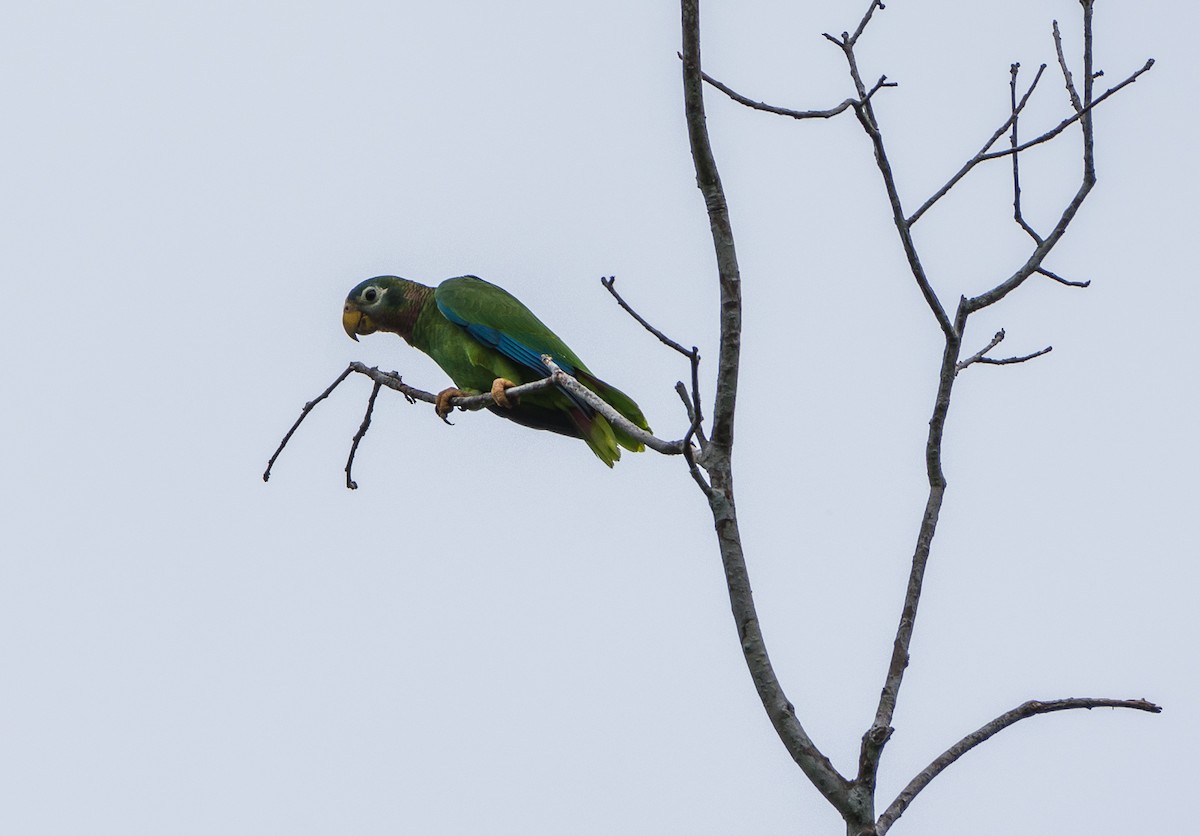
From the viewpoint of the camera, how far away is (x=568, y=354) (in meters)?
8.17

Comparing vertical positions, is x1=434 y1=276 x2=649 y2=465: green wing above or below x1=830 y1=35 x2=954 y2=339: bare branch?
above

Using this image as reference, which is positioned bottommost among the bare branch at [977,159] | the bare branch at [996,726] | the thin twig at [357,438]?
the bare branch at [996,726]

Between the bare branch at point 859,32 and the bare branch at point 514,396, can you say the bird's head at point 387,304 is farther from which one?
the bare branch at point 859,32

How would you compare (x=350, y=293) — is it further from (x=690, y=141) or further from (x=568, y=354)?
(x=690, y=141)

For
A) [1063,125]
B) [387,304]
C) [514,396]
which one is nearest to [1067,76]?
[1063,125]

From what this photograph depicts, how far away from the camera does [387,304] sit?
8867mm

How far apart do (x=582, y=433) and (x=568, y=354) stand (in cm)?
88

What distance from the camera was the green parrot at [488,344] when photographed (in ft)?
24.0

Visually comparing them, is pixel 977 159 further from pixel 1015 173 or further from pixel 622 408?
pixel 622 408

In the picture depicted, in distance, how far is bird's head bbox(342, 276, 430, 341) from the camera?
8.84m

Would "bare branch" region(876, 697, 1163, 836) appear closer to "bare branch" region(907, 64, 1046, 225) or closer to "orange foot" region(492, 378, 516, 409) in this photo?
"bare branch" region(907, 64, 1046, 225)

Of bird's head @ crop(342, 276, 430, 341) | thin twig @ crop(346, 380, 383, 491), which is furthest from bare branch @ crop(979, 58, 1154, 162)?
bird's head @ crop(342, 276, 430, 341)

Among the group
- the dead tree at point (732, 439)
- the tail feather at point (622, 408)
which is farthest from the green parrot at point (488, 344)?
the dead tree at point (732, 439)

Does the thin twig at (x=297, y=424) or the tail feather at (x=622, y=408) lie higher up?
the tail feather at (x=622, y=408)
